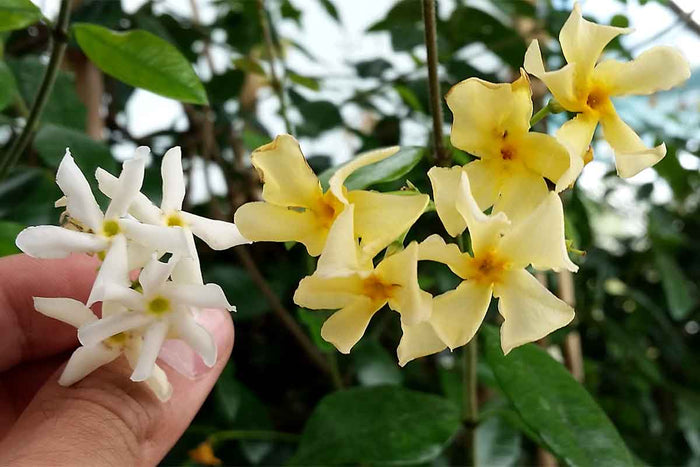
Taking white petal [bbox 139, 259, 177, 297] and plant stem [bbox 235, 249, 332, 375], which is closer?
white petal [bbox 139, 259, 177, 297]

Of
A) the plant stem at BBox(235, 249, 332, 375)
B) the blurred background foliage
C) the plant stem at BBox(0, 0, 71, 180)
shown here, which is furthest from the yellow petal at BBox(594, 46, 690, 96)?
the plant stem at BBox(235, 249, 332, 375)

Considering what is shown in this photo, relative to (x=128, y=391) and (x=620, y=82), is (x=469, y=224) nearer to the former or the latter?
(x=620, y=82)

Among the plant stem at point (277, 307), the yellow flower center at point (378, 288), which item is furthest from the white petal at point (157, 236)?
the plant stem at point (277, 307)

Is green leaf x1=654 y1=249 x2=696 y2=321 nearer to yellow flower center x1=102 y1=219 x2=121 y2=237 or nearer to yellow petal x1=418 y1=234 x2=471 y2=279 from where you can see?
yellow petal x1=418 y1=234 x2=471 y2=279

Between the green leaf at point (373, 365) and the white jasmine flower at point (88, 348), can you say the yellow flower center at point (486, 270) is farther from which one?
the green leaf at point (373, 365)

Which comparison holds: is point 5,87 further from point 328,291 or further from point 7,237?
point 328,291

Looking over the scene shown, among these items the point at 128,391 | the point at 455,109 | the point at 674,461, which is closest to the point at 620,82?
the point at 455,109
